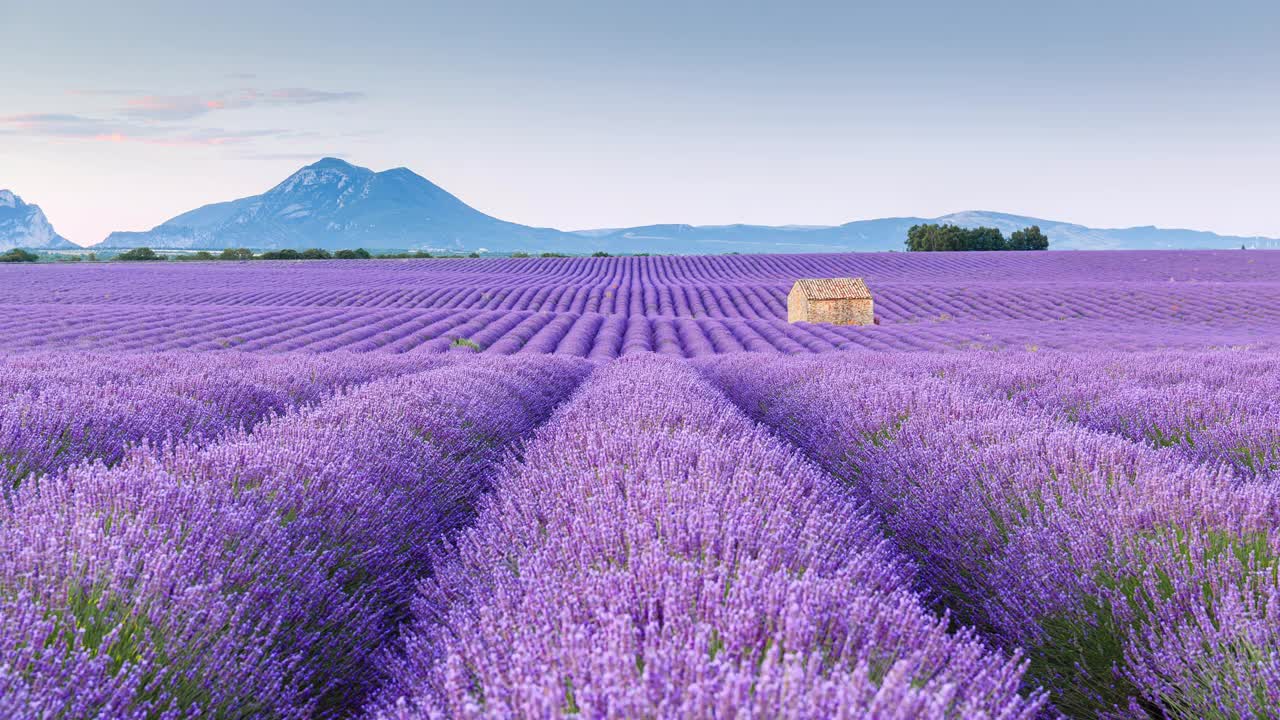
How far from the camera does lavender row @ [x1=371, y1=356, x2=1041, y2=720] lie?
44.4 inches

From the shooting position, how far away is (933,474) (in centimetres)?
347

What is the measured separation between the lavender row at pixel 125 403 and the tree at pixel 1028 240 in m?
65.1

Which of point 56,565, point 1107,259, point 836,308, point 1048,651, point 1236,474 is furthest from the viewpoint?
point 1107,259

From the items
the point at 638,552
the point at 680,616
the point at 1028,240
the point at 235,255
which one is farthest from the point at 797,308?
the point at 235,255

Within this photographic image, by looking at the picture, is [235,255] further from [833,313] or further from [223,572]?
[223,572]

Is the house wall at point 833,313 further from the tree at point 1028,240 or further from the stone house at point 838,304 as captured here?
the tree at point 1028,240

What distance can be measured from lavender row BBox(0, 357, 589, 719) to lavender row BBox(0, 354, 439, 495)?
465mm

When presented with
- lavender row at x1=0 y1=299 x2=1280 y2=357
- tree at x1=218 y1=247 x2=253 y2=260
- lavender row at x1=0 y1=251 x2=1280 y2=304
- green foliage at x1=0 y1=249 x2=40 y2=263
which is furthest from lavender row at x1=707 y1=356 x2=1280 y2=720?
green foliage at x1=0 y1=249 x2=40 y2=263

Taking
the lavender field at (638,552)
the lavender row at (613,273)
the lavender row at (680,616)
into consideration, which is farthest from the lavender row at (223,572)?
the lavender row at (613,273)

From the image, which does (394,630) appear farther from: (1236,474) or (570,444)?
(1236,474)

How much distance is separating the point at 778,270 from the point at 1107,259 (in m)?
20.3

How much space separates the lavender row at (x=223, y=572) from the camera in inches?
61.0

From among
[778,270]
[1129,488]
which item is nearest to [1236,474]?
[1129,488]

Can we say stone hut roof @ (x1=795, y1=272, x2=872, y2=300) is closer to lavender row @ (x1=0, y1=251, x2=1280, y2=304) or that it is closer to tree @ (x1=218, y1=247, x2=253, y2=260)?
lavender row @ (x1=0, y1=251, x2=1280, y2=304)
